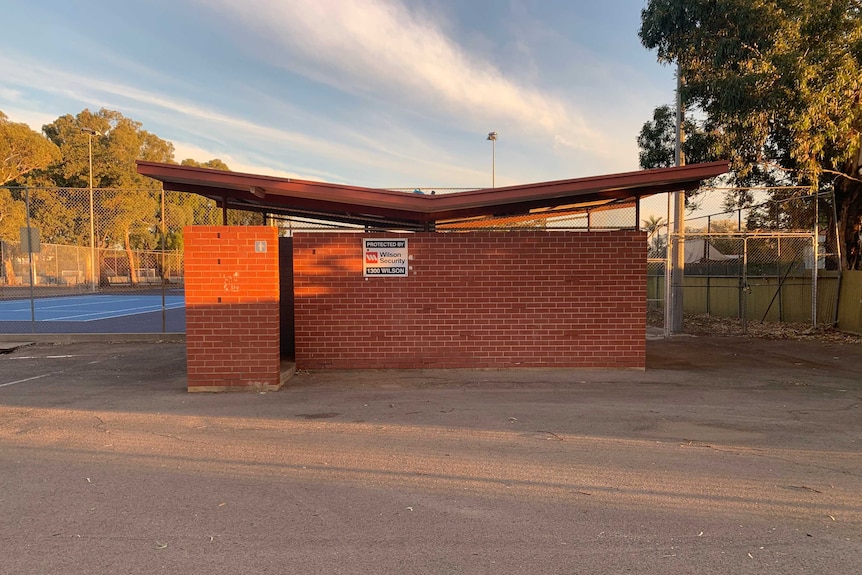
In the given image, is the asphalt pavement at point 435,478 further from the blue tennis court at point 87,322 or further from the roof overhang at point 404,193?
the blue tennis court at point 87,322

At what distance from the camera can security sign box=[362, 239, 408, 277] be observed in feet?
26.7

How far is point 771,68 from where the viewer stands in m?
10.4

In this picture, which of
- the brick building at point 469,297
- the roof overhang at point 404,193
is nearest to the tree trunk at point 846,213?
the roof overhang at point 404,193

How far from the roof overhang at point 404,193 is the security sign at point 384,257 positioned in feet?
2.08

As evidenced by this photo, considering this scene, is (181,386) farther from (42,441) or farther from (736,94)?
(736,94)

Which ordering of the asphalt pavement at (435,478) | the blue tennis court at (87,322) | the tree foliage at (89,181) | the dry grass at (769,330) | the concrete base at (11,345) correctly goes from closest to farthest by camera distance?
the asphalt pavement at (435,478)
the concrete base at (11,345)
the dry grass at (769,330)
the blue tennis court at (87,322)
the tree foliage at (89,181)

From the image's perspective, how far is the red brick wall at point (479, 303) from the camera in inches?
323

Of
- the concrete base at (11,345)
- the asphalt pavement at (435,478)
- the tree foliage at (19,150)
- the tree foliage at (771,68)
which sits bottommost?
the asphalt pavement at (435,478)

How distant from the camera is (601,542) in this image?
3.11 meters

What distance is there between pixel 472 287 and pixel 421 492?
4731 mm

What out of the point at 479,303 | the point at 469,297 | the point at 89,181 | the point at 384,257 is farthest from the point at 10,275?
the point at 479,303

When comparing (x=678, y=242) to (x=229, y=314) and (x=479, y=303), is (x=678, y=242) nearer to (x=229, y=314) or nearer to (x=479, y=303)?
(x=479, y=303)

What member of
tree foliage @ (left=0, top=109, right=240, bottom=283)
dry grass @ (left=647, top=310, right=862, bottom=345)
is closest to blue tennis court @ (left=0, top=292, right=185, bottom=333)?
tree foliage @ (left=0, top=109, right=240, bottom=283)

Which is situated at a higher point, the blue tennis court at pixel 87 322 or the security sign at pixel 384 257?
the security sign at pixel 384 257
